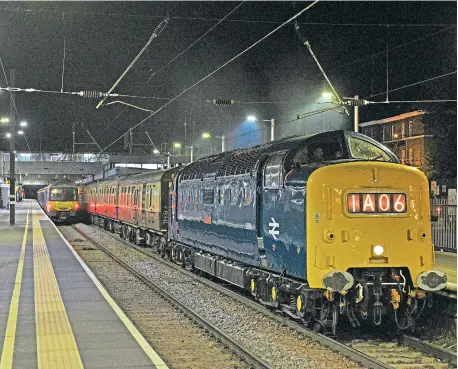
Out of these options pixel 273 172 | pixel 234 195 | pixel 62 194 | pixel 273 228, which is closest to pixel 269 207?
pixel 273 228

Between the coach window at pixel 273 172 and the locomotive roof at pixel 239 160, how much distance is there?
0.77ft

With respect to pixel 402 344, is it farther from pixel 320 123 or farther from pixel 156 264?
pixel 320 123

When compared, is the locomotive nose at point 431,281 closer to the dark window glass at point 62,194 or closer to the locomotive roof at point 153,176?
the locomotive roof at point 153,176

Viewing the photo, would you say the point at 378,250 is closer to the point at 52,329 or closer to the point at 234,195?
the point at 234,195

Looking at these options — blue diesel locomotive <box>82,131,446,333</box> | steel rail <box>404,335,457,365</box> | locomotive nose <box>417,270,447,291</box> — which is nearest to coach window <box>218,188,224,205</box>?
blue diesel locomotive <box>82,131,446,333</box>

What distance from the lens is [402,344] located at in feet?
34.1

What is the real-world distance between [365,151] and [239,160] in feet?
10.8

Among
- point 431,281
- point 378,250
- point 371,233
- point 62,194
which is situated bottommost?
point 431,281

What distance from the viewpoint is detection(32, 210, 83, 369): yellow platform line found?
811 cm

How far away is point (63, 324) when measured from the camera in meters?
10.4

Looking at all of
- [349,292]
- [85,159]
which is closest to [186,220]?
[349,292]

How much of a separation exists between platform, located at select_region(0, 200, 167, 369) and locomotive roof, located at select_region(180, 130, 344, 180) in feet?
12.4

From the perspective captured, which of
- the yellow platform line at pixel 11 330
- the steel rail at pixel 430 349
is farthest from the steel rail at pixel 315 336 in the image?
the yellow platform line at pixel 11 330

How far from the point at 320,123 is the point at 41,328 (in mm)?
49903
